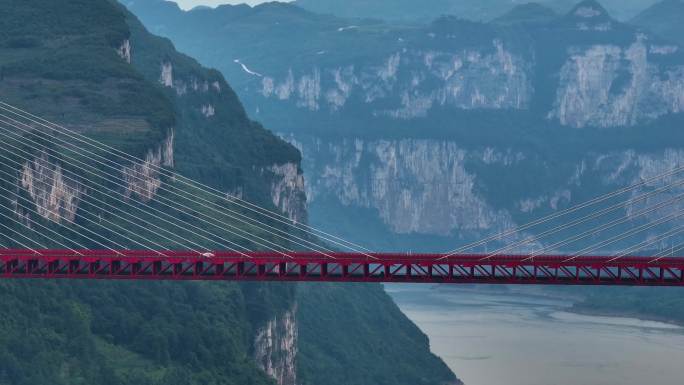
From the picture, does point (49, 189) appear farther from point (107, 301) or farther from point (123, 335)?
point (123, 335)

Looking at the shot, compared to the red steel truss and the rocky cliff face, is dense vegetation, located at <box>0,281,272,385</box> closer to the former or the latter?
the rocky cliff face

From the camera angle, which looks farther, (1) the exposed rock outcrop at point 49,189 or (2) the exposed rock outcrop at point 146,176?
(2) the exposed rock outcrop at point 146,176

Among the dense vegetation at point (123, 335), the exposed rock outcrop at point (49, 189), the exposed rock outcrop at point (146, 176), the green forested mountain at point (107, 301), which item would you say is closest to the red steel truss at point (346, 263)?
the dense vegetation at point (123, 335)

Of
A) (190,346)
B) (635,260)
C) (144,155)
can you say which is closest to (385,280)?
(635,260)

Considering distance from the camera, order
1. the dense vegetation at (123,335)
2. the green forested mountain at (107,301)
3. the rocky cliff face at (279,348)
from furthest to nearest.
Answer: the rocky cliff face at (279,348)
the green forested mountain at (107,301)
the dense vegetation at (123,335)

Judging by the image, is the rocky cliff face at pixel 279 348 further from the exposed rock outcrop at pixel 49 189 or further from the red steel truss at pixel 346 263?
the red steel truss at pixel 346 263

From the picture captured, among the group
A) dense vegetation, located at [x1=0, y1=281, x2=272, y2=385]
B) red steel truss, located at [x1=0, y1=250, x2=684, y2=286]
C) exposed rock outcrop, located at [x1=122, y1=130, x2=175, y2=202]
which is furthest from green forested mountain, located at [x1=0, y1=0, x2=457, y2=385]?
red steel truss, located at [x1=0, y1=250, x2=684, y2=286]

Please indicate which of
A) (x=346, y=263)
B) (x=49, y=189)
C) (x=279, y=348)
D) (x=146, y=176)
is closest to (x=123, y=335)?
(x=49, y=189)

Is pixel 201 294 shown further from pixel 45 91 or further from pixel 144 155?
pixel 45 91
